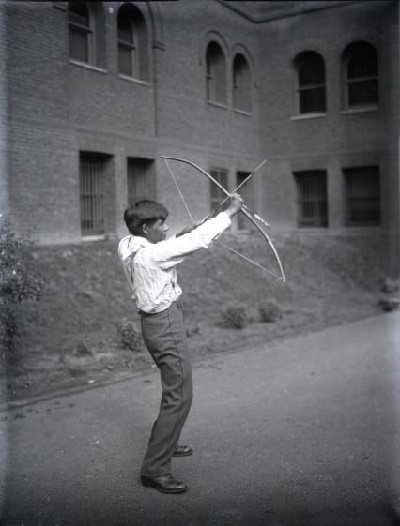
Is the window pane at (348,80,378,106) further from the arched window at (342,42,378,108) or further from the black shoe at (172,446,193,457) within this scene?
the black shoe at (172,446,193,457)

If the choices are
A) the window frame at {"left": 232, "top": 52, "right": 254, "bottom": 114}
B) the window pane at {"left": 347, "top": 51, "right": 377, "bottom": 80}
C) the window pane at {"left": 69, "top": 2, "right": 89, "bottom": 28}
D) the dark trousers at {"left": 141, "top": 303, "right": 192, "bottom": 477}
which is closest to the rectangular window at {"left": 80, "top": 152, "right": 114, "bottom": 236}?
the window pane at {"left": 69, "top": 2, "right": 89, "bottom": 28}

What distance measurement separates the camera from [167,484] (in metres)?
3.99

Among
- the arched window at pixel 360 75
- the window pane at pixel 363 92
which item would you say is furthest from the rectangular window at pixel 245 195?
the window pane at pixel 363 92

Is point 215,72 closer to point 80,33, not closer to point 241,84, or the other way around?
point 241,84

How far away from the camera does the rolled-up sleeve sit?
146 inches

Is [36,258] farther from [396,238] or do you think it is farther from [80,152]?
[396,238]

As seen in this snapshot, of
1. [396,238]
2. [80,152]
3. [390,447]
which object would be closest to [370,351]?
[390,447]

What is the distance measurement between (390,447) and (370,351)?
3934mm

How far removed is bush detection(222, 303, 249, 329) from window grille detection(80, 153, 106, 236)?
420 centimetres

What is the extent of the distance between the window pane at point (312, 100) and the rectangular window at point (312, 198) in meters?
2.06

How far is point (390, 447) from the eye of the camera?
16.0 feet

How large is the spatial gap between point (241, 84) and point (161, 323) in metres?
16.3

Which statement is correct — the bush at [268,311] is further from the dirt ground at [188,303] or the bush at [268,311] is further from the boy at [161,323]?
the boy at [161,323]

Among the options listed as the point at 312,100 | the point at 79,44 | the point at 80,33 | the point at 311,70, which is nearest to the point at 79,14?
the point at 80,33
